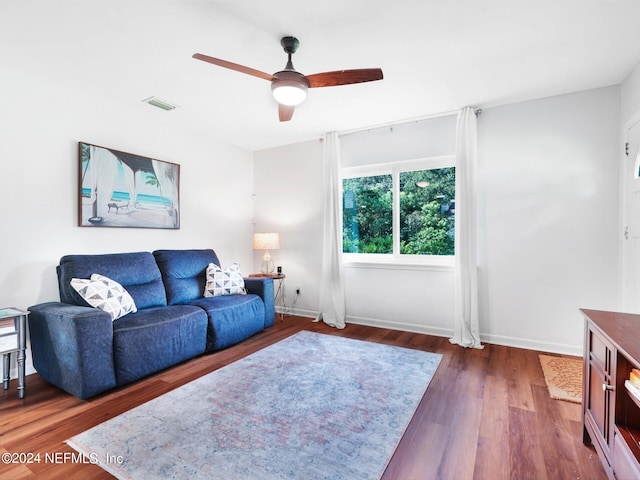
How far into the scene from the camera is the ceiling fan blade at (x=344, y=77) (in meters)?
2.00

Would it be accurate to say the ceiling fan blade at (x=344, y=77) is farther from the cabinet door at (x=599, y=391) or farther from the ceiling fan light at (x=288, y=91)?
the cabinet door at (x=599, y=391)

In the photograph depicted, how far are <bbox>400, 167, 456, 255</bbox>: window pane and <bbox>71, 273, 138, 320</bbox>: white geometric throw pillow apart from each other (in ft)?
10.1

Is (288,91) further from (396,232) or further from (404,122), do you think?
(396,232)

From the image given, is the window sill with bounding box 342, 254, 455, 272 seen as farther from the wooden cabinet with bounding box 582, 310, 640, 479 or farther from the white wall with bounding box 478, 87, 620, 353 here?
→ the wooden cabinet with bounding box 582, 310, 640, 479

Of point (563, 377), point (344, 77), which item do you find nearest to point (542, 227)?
point (563, 377)

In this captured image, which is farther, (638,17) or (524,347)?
(524,347)

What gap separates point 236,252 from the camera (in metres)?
4.74

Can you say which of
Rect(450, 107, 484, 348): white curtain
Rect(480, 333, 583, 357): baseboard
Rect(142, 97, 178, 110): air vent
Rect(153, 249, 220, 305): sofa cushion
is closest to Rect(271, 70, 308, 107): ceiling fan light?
Rect(142, 97, 178, 110): air vent

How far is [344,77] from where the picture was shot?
2.08 meters

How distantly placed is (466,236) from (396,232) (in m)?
0.90

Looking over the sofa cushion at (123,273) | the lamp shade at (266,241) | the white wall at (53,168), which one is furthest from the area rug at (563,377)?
the white wall at (53,168)

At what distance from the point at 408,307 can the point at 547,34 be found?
2.85 meters

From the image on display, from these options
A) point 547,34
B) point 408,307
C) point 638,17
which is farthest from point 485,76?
point 408,307

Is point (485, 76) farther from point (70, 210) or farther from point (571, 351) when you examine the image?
point (70, 210)
